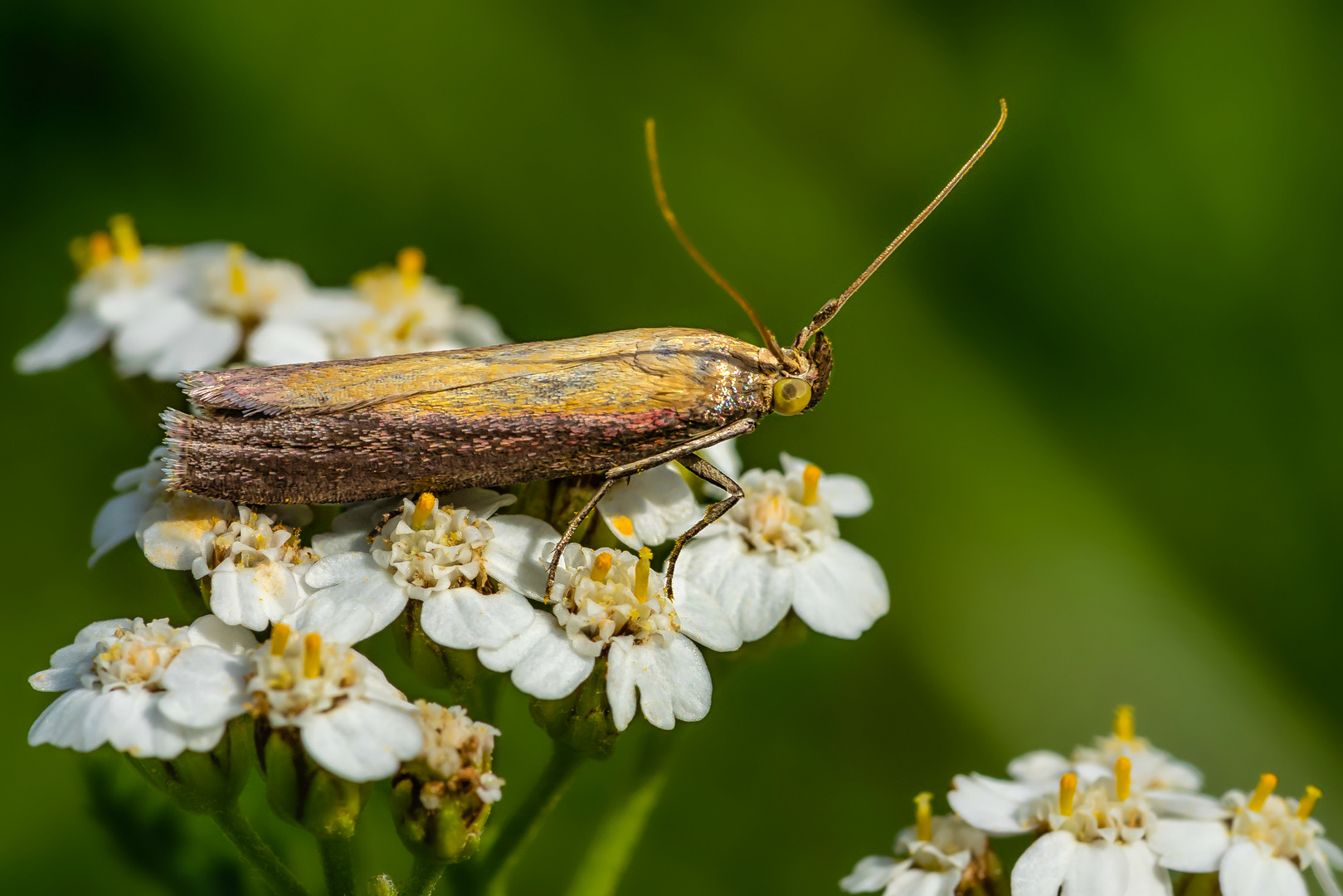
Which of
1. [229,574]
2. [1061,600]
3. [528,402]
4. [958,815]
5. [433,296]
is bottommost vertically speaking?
[958,815]

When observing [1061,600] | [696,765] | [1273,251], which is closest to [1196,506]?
[1061,600]

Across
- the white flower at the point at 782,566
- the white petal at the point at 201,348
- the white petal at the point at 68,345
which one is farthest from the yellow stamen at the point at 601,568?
the white petal at the point at 68,345

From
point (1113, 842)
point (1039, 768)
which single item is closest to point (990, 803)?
point (1113, 842)

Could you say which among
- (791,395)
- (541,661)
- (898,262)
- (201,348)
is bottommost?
(541,661)

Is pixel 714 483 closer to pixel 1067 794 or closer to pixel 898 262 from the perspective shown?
pixel 1067 794

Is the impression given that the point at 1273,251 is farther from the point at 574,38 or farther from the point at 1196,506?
the point at 574,38

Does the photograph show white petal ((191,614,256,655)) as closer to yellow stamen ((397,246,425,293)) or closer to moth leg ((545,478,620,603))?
moth leg ((545,478,620,603))
